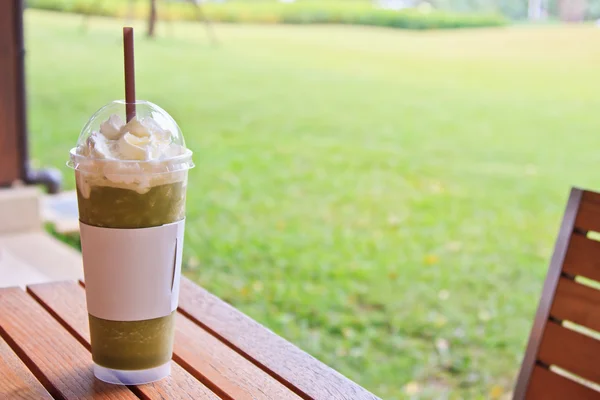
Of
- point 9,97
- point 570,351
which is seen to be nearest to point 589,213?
point 570,351

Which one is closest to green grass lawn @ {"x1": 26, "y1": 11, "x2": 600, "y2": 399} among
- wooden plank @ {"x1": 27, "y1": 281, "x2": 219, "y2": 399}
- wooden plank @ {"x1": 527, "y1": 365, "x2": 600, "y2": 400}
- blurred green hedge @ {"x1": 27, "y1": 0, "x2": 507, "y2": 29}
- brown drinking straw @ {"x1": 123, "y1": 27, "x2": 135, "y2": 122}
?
blurred green hedge @ {"x1": 27, "y1": 0, "x2": 507, "y2": 29}

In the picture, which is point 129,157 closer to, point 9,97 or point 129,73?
point 129,73

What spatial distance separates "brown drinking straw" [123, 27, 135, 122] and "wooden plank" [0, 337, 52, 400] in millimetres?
341

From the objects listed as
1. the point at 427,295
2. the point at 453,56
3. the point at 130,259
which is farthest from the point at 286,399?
the point at 453,56

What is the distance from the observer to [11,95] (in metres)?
3.21

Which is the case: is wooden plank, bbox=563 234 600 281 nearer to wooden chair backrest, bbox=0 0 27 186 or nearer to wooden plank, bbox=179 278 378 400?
wooden plank, bbox=179 278 378 400

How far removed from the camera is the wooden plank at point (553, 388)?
125cm

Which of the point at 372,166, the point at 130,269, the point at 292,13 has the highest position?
the point at 130,269

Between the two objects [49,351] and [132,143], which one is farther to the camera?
[49,351]

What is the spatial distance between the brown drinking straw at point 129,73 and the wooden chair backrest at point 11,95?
2.40 meters

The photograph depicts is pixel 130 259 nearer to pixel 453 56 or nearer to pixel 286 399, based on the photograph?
pixel 286 399

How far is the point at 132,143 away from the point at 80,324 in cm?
35

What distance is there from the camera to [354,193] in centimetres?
480

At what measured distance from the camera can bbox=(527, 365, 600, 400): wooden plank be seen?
125 cm
